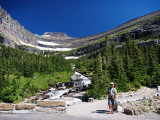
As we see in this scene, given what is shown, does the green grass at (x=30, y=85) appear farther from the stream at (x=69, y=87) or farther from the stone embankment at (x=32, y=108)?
the stone embankment at (x=32, y=108)

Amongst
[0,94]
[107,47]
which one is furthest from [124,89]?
[0,94]

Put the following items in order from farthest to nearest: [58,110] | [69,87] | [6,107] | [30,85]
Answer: [69,87]
[30,85]
[58,110]
[6,107]

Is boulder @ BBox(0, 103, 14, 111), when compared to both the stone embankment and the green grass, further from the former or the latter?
the green grass

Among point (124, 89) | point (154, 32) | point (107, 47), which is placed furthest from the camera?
point (154, 32)

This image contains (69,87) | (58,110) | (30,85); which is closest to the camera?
(58,110)

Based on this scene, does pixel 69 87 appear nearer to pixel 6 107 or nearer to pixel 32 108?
pixel 32 108

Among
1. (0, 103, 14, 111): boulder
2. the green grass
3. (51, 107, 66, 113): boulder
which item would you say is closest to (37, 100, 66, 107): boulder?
(51, 107, 66, 113): boulder

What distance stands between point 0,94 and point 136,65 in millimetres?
27237

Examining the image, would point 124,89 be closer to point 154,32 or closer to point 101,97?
point 101,97

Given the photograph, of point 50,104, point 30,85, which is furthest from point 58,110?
point 30,85

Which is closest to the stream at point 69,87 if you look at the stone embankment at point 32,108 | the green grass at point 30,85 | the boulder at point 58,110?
the green grass at point 30,85

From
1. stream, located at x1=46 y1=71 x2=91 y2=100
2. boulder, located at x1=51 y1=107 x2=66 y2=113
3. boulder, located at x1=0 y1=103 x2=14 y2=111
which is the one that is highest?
boulder, located at x1=0 y1=103 x2=14 y2=111

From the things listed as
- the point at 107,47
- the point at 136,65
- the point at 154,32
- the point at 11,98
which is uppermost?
the point at 154,32

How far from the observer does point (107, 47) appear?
2978 centimetres
